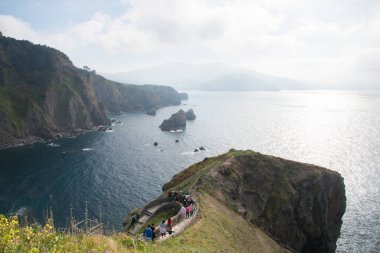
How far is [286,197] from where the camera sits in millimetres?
66938

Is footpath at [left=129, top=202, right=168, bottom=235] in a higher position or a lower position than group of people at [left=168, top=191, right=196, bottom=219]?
lower

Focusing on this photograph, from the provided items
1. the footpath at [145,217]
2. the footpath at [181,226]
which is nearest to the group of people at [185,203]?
the footpath at [181,226]

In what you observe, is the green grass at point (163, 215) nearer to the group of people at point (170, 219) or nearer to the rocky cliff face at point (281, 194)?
the group of people at point (170, 219)

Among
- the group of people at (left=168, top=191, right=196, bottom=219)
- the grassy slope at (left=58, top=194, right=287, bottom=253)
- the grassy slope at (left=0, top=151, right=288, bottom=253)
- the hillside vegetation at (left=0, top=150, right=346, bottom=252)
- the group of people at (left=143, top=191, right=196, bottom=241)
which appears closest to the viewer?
the grassy slope at (left=0, top=151, right=288, bottom=253)

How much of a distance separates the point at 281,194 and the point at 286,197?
1241 mm

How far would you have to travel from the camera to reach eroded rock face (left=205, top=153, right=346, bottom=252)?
61906 millimetres

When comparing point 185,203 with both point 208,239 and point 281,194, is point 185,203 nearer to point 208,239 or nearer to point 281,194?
point 208,239

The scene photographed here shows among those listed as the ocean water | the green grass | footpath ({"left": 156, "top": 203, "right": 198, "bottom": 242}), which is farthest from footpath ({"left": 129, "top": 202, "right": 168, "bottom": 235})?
the ocean water

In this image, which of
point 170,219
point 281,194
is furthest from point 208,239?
point 281,194

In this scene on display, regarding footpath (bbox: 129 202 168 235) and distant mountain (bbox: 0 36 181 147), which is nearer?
footpath (bbox: 129 202 168 235)

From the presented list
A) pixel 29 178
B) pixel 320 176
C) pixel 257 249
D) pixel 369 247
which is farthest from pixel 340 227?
pixel 29 178

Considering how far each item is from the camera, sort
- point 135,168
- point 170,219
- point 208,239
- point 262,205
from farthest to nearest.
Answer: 1. point 135,168
2. point 262,205
3. point 170,219
4. point 208,239

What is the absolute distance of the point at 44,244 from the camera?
1184 centimetres

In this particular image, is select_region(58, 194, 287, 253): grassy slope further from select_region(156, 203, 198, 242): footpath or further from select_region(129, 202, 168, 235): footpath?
select_region(129, 202, 168, 235): footpath
